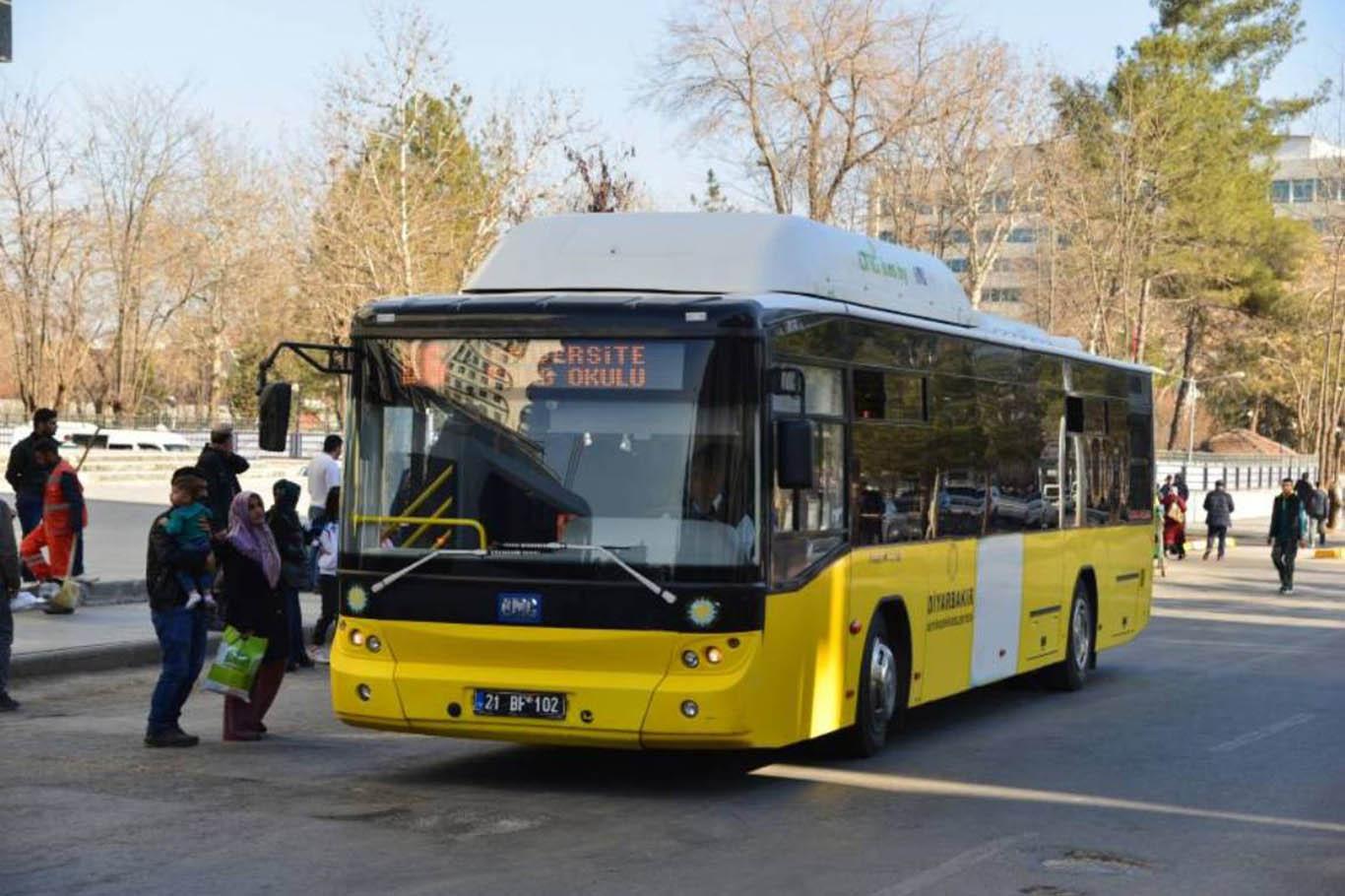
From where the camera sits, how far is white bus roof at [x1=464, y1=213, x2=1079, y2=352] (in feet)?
41.4

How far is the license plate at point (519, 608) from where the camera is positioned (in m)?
11.2

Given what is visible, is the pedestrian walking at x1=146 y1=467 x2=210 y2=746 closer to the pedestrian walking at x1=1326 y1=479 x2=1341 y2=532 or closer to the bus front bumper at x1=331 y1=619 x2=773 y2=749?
the bus front bumper at x1=331 y1=619 x2=773 y2=749

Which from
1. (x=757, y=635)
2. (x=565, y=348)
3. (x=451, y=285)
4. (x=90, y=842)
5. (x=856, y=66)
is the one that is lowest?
(x=90, y=842)

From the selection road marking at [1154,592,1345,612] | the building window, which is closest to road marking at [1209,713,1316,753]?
road marking at [1154,592,1345,612]

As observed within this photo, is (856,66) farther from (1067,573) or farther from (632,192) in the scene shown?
(1067,573)

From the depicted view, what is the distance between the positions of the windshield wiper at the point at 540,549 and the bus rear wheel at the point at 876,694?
212cm

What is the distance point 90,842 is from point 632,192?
37.4m

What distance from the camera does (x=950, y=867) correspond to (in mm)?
9336

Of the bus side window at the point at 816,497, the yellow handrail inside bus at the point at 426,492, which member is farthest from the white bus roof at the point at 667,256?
the yellow handrail inside bus at the point at 426,492

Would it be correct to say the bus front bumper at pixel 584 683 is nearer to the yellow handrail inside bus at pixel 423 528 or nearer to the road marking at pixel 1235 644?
the yellow handrail inside bus at pixel 423 528

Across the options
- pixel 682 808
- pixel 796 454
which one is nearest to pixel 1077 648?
pixel 796 454

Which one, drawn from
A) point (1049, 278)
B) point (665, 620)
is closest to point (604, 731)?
point (665, 620)

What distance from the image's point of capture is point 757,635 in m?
11.2

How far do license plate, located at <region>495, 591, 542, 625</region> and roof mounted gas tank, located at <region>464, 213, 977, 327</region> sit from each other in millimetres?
2156
